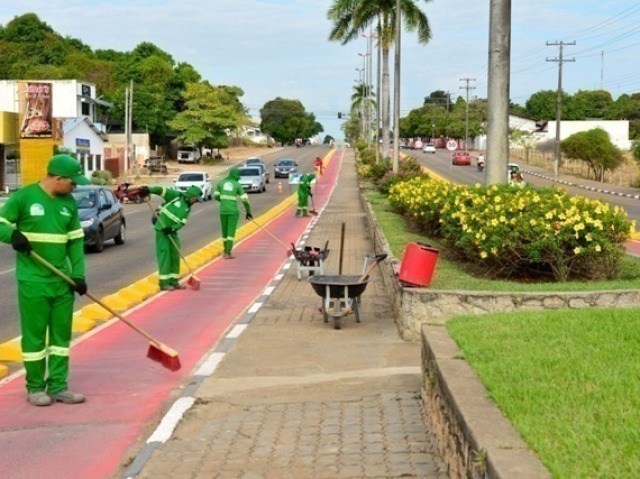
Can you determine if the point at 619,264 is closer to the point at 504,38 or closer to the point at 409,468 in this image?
the point at 504,38

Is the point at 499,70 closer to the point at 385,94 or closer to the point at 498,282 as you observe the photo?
the point at 498,282

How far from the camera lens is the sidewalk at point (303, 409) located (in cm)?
599

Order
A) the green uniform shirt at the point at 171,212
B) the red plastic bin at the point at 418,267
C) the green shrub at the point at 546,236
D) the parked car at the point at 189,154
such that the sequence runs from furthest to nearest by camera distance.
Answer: the parked car at the point at 189,154 < the green uniform shirt at the point at 171,212 < the green shrub at the point at 546,236 < the red plastic bin at the point at 418,267

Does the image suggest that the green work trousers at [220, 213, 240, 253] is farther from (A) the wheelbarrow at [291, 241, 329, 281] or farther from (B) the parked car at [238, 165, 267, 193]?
(B) the parked car at [238, 165, 267, 193]

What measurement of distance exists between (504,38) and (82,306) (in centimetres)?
740

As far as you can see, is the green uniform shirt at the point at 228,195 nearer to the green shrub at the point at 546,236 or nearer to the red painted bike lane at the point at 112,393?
the red painted bike lane at the point at 112,393

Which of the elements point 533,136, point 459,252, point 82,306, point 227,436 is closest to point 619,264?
point 459,252

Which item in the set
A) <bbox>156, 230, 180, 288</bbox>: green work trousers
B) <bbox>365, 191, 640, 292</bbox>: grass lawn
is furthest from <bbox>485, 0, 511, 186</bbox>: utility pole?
<bbox>156, 230, 180, 288</bbox>: green work trousers

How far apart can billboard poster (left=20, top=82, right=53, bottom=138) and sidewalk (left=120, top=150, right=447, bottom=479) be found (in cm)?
4434

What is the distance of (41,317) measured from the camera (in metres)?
7.49

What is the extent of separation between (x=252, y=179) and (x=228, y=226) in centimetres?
3376

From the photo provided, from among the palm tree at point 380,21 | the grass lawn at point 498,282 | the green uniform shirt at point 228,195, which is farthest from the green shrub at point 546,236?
the palm tree at point 380,21

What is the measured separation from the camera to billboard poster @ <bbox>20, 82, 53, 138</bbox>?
53062mm

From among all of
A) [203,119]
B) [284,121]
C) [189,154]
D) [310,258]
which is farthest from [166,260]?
[284,121]
